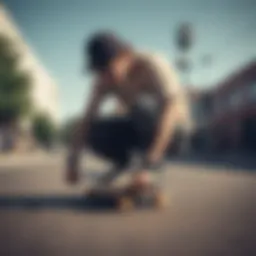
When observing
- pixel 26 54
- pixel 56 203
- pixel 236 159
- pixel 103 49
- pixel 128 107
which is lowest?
pixel 56 203

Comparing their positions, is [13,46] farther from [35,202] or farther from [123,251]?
[123,251]

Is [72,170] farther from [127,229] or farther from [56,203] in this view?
[127,229]

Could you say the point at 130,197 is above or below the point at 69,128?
below

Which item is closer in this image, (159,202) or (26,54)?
(159,202)

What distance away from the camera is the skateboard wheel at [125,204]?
1.36 metres

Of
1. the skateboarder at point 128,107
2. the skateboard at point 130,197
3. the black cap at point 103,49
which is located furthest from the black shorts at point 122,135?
the black cap at point 103,49

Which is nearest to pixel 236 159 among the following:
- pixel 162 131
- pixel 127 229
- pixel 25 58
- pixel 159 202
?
pixel 159 202

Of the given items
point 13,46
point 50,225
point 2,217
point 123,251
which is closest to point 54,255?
point 123,251

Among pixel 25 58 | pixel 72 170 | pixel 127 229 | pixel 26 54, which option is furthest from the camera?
pixel 25 58

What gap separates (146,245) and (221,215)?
1.41ft

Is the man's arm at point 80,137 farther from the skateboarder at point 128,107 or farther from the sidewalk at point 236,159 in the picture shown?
the sidewalk at point 236,159

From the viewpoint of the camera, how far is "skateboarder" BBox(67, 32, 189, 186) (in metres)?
1.16

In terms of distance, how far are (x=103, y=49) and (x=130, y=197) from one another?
54 cm

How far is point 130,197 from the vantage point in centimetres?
141
